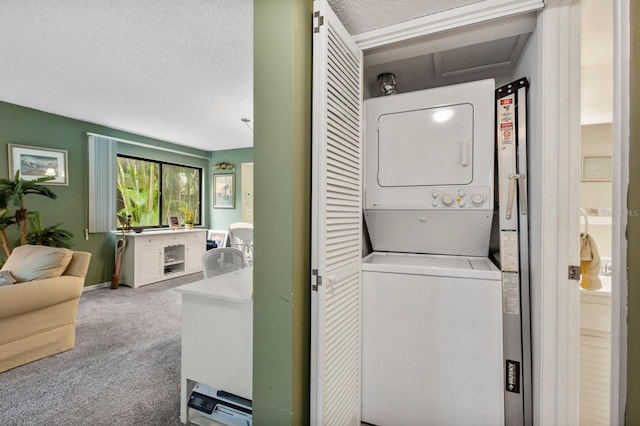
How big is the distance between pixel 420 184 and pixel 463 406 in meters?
1.11

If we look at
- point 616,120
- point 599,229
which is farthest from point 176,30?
point 599,229

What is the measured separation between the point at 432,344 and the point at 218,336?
1065mm

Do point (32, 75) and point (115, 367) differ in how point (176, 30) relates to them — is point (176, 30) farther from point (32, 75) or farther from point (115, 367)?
point (115, 367)

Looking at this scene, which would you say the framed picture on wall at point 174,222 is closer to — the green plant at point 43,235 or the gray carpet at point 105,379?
the green plant at point 43,235

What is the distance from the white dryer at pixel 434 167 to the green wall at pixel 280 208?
2.13 feet

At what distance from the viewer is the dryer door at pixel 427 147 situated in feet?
4.97

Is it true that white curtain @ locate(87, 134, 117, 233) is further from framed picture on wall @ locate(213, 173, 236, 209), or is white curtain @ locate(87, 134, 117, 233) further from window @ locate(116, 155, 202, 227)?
framed picture on wall @ locate(213, 173, 236, 209)

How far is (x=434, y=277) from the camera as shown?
146 centimetres

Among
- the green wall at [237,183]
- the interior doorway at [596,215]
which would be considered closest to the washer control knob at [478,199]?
the interior doorway at [596,215]

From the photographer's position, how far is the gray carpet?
64.0 inches

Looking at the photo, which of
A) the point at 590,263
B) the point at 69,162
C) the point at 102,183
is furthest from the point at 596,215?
the point at 69,162

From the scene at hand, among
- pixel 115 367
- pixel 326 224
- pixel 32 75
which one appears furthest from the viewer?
pixel 32 75

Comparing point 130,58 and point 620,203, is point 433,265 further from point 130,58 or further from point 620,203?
point 130,58

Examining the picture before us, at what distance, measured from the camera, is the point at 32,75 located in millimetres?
2555
